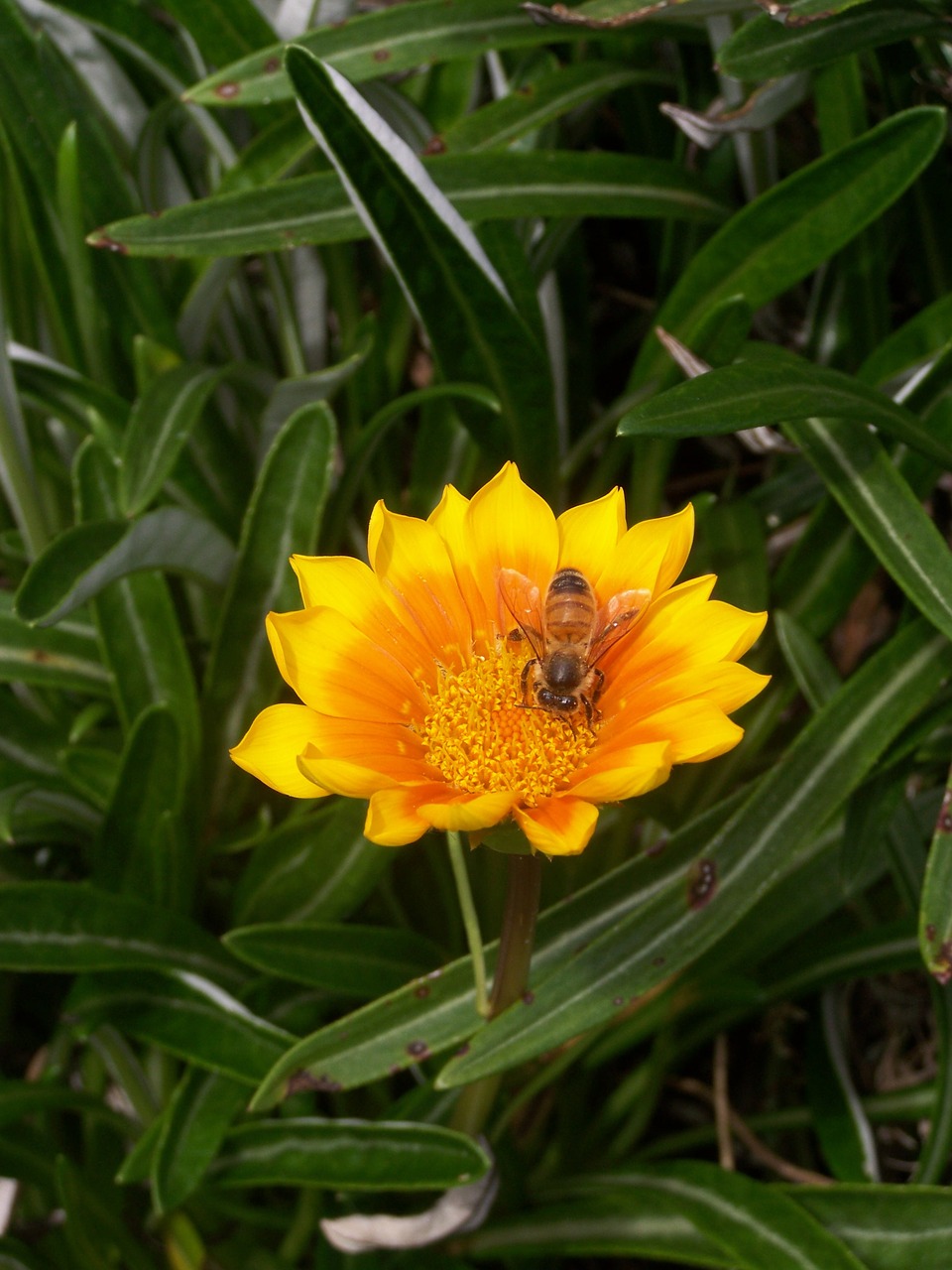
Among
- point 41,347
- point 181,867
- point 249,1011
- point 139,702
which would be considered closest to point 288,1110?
point 249,1011

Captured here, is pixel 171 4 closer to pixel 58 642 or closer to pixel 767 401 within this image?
pixel 58 642

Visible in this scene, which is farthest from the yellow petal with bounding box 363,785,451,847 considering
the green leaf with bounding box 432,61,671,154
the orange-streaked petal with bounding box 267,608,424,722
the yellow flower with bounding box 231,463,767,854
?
the green leaf with bounding box 432,61,671,154

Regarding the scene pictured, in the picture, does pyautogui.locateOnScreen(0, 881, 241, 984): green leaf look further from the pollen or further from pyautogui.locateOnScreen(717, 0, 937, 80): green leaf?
pyautogui.locateOnScreen(717, 0, 937, 80): green leaf

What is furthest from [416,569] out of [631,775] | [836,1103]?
[836,1103]

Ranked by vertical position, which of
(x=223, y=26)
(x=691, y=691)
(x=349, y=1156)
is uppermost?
(x=223, y=26)

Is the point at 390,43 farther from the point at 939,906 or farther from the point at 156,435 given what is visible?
the point at 939,906

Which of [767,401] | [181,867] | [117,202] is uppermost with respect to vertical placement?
[117,202]
